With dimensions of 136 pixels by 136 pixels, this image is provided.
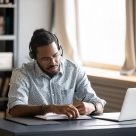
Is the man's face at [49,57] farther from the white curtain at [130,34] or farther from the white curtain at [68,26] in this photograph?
the white curtain at [68,26]

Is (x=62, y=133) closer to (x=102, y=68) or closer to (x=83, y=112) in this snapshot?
(x=83, y=112)

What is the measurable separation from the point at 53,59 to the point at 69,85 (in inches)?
12.8

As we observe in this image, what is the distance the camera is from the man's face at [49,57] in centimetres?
317

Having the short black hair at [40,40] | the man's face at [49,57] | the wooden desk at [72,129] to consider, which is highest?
the short black hair at [40,40]

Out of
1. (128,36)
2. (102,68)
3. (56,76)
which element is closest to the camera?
(56,76)

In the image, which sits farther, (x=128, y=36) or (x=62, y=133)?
(x=128, y=36)

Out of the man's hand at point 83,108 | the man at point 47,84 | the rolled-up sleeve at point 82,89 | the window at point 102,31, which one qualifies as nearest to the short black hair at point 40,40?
the man at point 47,84

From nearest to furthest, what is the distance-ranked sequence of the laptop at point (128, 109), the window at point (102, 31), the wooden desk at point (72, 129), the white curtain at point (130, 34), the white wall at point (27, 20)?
the wooden desk at point (72, 129)
the laptop at point (128, 109)
the white curtain at point (130, 34)
the window at point (102, 31)
the white wall at point (27, 20)

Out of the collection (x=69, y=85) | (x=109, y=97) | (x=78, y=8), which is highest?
(x=78, y=8)

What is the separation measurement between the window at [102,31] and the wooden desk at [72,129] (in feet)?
8.23

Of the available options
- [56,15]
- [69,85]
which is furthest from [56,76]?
[56,15]

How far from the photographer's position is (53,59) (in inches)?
125

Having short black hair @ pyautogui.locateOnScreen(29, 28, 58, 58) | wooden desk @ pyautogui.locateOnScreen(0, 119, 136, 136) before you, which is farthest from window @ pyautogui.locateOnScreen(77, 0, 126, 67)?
wooden desk @ pyautogui.locateOnScreen(0, 119, 136, 136)

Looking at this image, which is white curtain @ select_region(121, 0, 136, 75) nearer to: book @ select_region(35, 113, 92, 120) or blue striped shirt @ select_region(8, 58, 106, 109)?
blue striped shirt @ select_region(8, 58, 106, 109)
